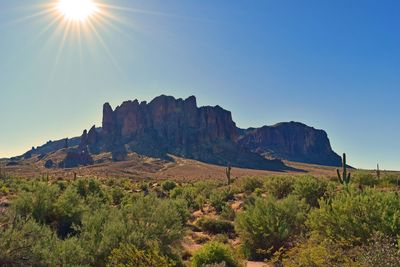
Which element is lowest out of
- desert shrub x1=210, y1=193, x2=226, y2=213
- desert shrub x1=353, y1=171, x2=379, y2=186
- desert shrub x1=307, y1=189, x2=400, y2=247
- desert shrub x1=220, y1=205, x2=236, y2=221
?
desert shrub x1=220, y1=205, x2=236, y2=221

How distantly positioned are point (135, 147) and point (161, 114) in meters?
27.1

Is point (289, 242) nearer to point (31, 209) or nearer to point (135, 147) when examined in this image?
point (31, 209)

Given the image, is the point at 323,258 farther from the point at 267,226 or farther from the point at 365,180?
the point at 365,180

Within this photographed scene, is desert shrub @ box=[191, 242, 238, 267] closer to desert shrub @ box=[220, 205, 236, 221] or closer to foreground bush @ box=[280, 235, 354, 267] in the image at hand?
foreground bush @ box=[280, 235, 354, 267]

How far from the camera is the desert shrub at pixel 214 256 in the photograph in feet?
33.8

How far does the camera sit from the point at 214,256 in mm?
10320

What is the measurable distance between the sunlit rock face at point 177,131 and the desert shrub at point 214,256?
110 m

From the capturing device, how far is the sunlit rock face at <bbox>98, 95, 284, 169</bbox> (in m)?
130

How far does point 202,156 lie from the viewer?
126 m

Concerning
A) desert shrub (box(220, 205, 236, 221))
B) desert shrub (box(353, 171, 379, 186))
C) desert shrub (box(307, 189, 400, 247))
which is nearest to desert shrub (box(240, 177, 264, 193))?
desert shrub (box(353, 171, 379, 186))

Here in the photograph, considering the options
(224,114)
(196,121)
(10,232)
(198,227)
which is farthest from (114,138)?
(10,232)

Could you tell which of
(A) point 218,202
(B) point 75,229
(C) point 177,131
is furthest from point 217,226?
(C) point 177,131

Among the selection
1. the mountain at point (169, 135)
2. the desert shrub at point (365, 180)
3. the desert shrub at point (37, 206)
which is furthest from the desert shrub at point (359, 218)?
the mountain at point (169, 135)

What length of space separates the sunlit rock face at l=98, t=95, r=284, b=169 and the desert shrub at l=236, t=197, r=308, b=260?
10721cm
